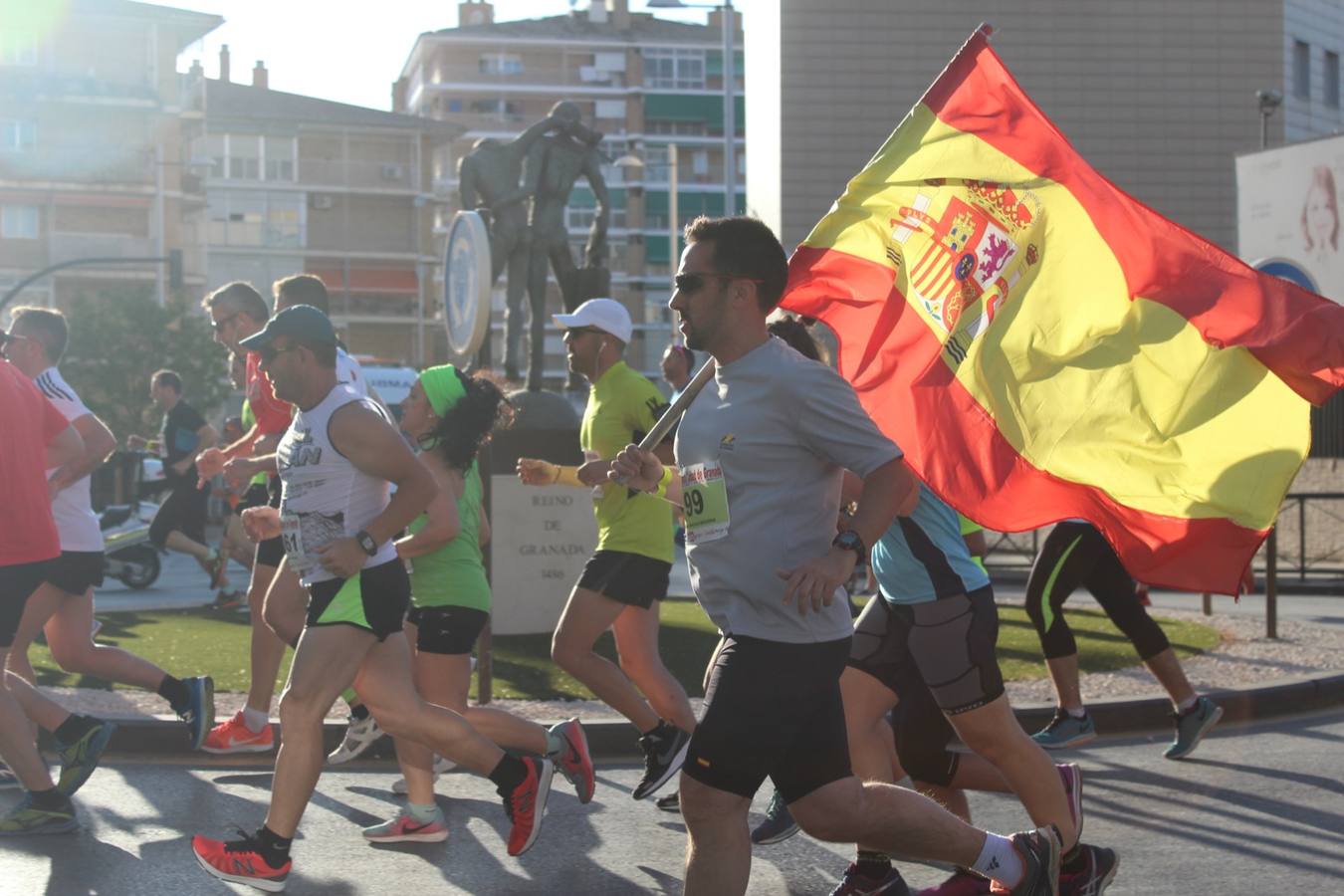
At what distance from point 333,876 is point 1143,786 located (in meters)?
3.37

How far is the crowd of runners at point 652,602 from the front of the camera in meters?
4.40

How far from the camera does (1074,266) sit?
5801 millimetres

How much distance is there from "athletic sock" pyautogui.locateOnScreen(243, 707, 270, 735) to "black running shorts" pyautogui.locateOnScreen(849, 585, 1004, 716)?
3.49 m

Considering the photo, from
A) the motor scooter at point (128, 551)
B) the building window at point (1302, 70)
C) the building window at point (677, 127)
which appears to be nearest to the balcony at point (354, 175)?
the building window at point (677, 127)

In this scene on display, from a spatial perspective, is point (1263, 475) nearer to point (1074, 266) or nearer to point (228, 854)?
point (1074, 266)

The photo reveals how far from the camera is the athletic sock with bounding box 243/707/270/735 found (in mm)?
8273

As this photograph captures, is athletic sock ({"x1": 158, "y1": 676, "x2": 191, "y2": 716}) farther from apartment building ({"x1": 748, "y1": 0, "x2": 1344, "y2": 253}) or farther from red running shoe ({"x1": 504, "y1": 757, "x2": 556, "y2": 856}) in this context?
apartment building ({"x1": 748, "y1": 0, "x2": 1344, "y2": 253})

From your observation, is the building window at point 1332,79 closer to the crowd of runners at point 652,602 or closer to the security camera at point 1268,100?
the security camera at point 1268,100

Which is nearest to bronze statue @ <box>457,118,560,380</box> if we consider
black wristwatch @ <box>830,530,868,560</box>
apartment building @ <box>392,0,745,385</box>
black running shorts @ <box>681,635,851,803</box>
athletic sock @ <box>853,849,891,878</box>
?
athletic sock @ <box>853,849,891,878</box>

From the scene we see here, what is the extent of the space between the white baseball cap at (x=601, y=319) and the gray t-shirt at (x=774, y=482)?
125 inches

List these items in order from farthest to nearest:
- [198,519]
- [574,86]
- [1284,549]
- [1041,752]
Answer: [574,86]
[1284,549]
[198,519]
[1041,752]

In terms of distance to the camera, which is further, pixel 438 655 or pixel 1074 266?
pixel 438 655

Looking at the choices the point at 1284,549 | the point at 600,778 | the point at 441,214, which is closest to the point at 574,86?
the point at 441,214

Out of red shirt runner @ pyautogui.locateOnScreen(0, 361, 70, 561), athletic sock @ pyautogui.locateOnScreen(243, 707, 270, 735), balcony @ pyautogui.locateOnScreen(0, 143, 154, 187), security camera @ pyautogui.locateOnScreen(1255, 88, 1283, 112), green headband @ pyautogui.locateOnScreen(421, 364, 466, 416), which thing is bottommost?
athletic sock @ pyautogui.locateOnScreen(243, 707, 270, 735)
